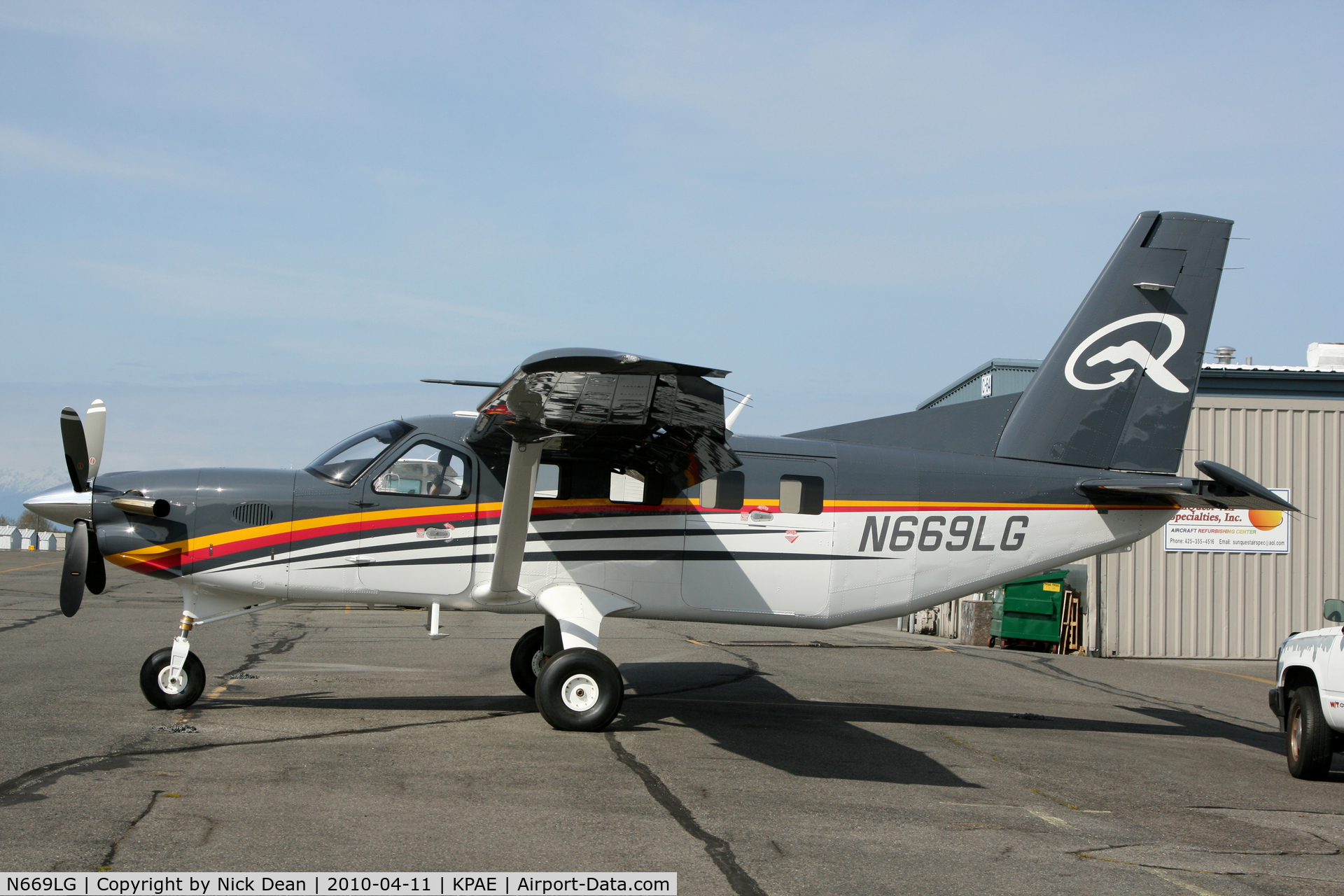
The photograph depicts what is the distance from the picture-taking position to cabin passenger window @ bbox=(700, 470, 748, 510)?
31.7ft

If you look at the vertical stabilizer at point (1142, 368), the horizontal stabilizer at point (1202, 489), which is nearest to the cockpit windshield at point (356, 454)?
the vertical stabilizer at point (1142, 368)

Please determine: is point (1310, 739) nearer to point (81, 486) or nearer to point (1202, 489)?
point (1202, 489)

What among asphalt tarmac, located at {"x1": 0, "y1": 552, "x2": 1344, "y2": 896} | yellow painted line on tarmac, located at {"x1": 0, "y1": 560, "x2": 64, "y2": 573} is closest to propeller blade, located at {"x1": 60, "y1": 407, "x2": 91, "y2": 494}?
asphalt tarmac, located at {"x1": 0, "y1": 552, "x2": 1344, "y2": 896}

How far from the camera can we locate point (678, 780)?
6.89 meters

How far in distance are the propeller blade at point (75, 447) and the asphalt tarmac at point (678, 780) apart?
2.01 meters

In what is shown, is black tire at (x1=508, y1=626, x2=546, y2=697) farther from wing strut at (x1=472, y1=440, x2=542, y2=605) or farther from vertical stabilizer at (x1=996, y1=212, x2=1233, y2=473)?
vertical stabilizer at (x1=996, y1=212, x2=1233, y2=473)

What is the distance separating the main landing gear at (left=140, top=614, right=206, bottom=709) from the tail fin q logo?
347 inches

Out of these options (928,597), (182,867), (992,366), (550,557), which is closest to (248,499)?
(550,557)

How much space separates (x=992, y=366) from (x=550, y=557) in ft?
66.7

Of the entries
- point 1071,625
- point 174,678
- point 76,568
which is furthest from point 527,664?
point 1071,625

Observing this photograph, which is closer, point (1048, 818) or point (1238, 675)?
point (1048, 818)

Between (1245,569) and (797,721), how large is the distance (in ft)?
41.7

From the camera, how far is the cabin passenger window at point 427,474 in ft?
31.0

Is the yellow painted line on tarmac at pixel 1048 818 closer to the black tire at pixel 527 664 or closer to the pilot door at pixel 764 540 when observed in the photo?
the pilot door at pixel 764 540
